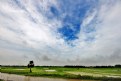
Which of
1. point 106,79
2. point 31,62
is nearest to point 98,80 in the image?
point 106,79

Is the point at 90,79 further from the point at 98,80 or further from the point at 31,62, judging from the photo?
the point at 31,62

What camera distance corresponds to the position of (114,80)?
46.6m

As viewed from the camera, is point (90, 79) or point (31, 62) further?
point (31, 62)

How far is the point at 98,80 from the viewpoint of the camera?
4938 cm

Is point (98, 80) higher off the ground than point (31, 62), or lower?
lower

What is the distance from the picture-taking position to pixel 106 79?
158ft

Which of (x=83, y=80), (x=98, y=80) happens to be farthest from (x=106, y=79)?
(x=83, y=80)

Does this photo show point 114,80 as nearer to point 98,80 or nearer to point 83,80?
point 98,80

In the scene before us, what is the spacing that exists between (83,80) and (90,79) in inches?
96.3

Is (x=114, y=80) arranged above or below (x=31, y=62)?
below

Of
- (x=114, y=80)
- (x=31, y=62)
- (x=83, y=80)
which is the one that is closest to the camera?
(x=114, y=80)

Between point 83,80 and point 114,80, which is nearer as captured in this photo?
point 114,80

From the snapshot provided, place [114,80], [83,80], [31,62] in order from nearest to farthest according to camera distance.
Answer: [114,80] < [83,80] < [31,62]

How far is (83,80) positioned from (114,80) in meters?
8.04
